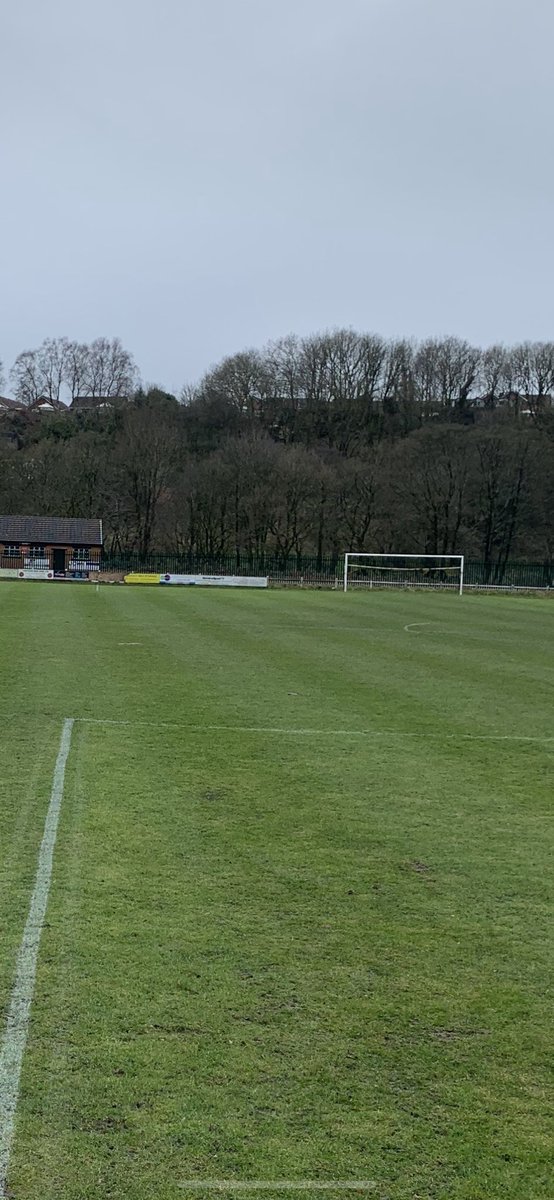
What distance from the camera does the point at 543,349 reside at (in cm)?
8362

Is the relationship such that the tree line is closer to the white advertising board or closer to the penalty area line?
the white advertising board

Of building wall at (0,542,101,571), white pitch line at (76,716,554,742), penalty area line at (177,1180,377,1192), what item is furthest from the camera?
building wall at (0,542,101,571)

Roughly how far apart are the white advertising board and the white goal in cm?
600

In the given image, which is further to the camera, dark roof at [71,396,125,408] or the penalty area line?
dark roof at [71,396,125,408]

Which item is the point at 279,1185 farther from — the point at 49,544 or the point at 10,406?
the point at 10,406

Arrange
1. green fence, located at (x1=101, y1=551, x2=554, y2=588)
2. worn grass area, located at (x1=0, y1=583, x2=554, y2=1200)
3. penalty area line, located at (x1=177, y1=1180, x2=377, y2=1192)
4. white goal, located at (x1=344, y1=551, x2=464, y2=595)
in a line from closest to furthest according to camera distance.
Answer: penalty area line, located at (x1=177, y1=1180, x2=377, y2=1192), worn grass area, located at (x1=0, y1=583, x2=554, y2=1200), white goal, located at (x1=344, y1=551, x2=464, y2=595), green fence, located at (x1=101, y1=551, x2=554, y2=588)

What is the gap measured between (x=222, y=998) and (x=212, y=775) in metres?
3.87

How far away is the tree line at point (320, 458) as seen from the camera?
71.9 m

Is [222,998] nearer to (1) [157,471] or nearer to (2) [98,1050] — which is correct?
(2) [98,1050]

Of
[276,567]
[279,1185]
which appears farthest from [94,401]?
[279,1185]

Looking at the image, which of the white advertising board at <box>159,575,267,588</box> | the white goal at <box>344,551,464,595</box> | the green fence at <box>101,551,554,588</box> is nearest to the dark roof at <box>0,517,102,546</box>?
the green fence at <box>101,551,554,588</box>

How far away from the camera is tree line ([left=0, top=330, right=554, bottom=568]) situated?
71938mm

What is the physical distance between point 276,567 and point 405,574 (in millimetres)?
11843

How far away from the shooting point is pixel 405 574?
58.6m
